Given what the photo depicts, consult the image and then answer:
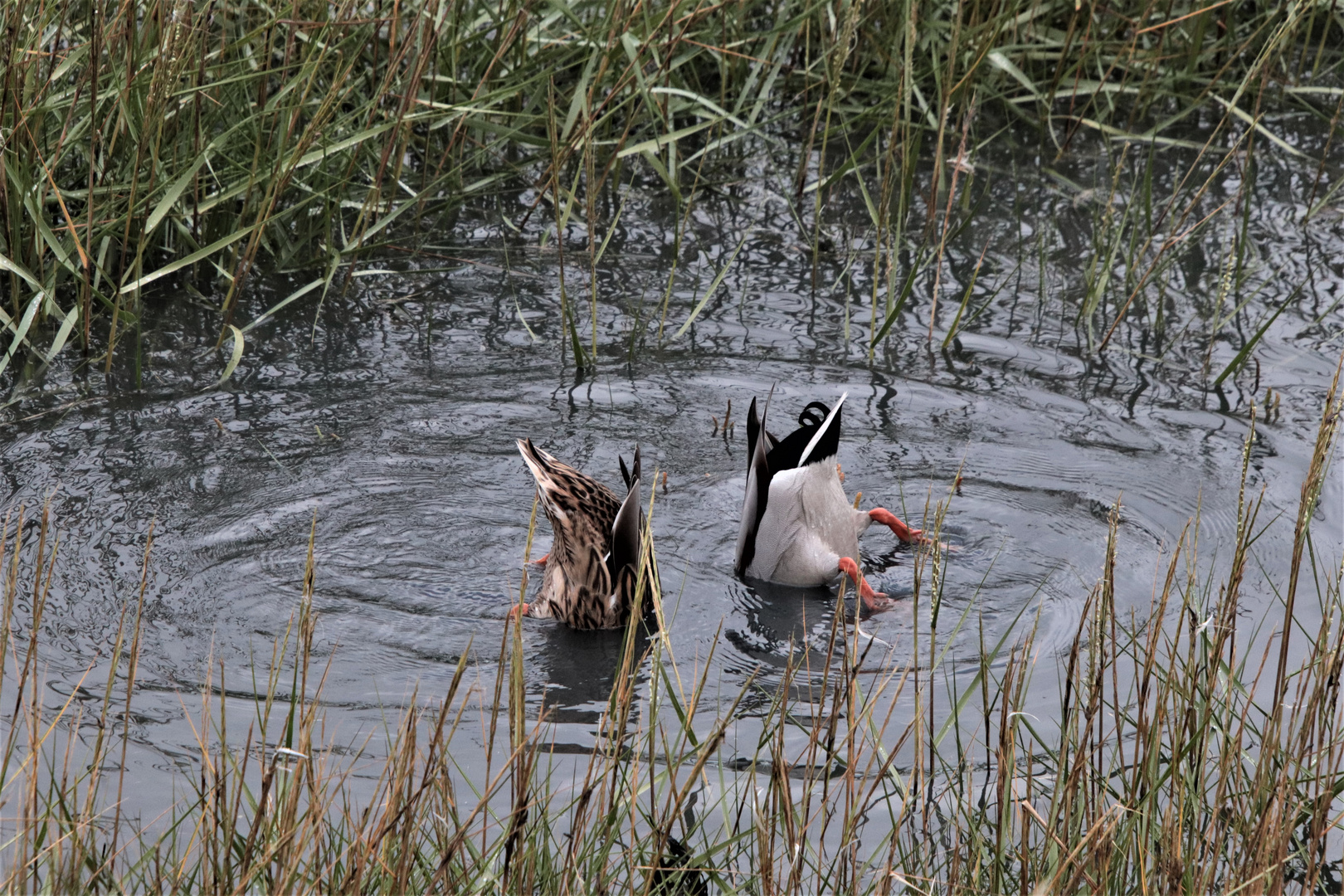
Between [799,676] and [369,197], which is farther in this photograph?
[369,197]

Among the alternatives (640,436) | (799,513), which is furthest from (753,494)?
(640,436)

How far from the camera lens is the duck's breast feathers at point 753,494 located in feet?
15.2

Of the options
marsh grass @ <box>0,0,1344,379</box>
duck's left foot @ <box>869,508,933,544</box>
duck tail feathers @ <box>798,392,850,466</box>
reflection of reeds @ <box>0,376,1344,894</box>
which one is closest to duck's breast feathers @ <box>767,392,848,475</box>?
duck tail feathers @ <box>798,392,850,466</box>

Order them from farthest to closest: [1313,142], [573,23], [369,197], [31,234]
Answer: [1313,142]
[573,23]
[369,197]
[31,234]

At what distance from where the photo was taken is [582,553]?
459cm

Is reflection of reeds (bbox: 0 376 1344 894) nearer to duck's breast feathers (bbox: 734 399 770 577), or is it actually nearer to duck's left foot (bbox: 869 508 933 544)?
duck's breast feathers (bbox: 734 399 770 577)

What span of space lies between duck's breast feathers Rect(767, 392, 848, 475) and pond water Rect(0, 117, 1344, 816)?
423 millimetres

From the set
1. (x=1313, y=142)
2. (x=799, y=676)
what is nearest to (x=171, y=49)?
(x=799, y=676)

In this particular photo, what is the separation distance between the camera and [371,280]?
20.2 feet

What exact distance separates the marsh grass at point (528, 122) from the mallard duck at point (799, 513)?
0.90 metres

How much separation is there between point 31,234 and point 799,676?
3.35 m

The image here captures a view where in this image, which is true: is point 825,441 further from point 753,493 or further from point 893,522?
point 893,522

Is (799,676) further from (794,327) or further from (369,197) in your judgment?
(369,197)

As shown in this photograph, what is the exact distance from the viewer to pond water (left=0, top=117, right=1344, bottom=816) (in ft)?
13.9
